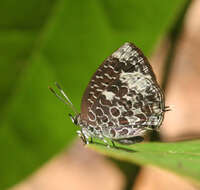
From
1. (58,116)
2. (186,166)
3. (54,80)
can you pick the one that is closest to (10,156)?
(58,116)

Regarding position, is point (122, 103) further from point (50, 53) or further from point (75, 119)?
point (50, 53)

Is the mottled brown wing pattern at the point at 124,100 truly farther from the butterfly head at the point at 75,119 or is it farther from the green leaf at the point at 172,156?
the green leaf at the point at 172,156

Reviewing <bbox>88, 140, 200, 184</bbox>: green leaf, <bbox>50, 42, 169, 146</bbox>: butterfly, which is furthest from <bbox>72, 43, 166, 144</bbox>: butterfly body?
<bbox>88, 140, 200, 184</bbox>: green leaf

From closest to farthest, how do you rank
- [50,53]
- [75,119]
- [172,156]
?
[172,156] → [50,53] → [75,119]

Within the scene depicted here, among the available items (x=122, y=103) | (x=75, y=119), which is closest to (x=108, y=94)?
(x=122, y=103)

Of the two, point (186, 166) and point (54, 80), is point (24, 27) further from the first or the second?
point (186, 166)

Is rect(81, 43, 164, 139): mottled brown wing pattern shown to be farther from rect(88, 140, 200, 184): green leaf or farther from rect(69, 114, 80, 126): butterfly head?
rect(88, 140, 200, 184): green leaf

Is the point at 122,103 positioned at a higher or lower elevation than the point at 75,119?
lower
